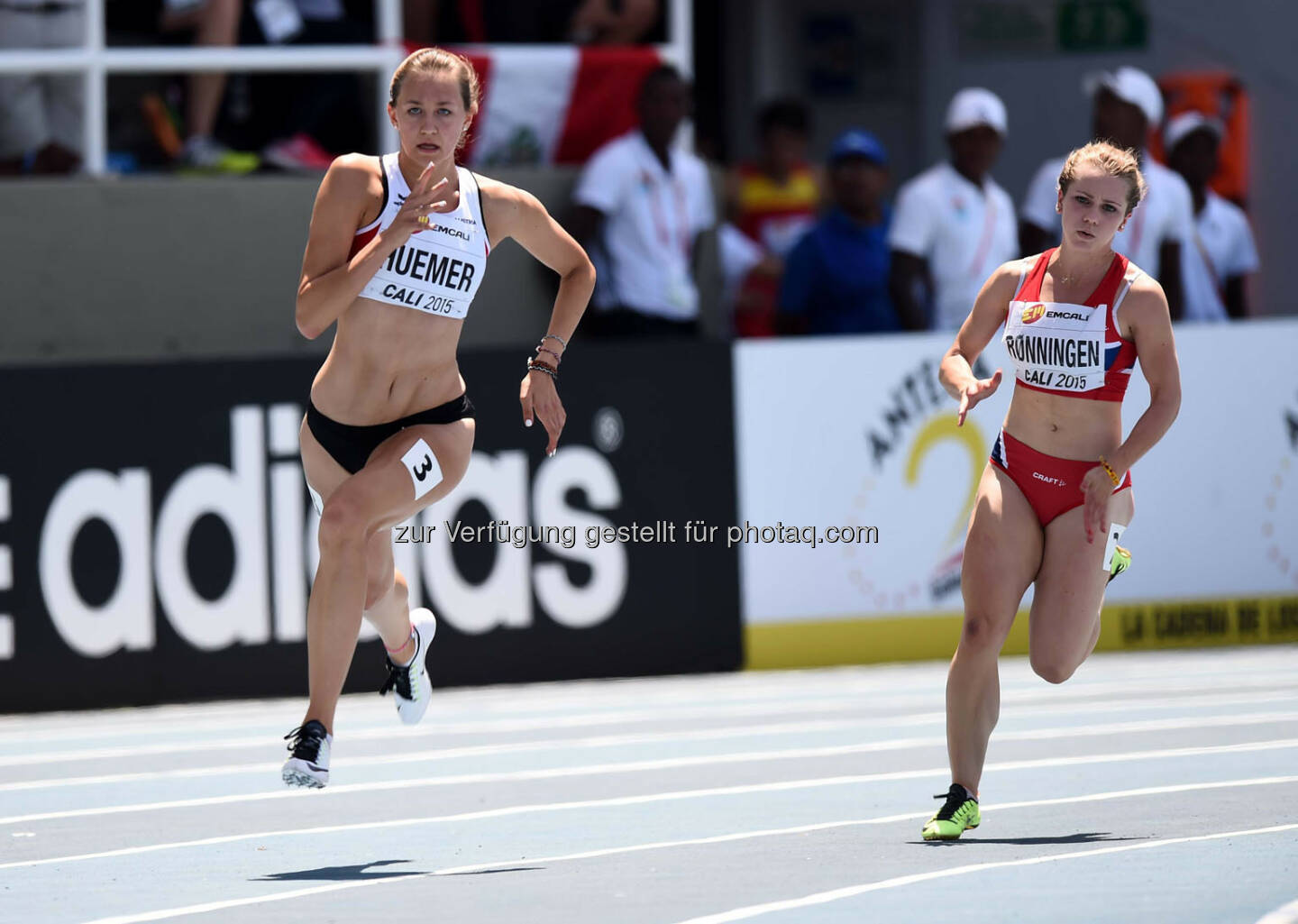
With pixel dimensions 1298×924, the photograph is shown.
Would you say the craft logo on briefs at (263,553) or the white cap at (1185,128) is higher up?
the white cap at (1185,128)

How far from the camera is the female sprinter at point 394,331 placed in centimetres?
668

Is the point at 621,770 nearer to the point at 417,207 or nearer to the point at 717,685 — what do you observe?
the point at 717,685

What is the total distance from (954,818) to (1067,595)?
0.77 m

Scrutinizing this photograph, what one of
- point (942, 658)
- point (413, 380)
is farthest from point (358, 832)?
point (942, 658)

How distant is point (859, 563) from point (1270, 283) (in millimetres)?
6228

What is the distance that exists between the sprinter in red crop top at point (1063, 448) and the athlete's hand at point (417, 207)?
167cm

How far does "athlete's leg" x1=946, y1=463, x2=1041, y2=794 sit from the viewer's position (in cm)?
675

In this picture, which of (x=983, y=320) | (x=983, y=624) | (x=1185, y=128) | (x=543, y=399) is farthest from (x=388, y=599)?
(x=1185, y=128)

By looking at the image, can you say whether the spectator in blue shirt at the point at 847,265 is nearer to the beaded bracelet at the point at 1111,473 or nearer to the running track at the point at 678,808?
the running track at the point at 678,808

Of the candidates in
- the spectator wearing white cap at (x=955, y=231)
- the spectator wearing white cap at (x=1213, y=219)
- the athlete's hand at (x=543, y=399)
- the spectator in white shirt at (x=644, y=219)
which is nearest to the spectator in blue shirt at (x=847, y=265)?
the spectator wearing white cap at (x=955, y=231)

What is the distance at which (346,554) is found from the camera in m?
6.91

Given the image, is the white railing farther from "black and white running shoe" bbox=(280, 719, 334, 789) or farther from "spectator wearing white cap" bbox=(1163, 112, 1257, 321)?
"black and white running shoe" bbox=(280, 719, 334, 789)

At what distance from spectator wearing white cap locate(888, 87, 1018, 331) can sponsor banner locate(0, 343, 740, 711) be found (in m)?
1.18

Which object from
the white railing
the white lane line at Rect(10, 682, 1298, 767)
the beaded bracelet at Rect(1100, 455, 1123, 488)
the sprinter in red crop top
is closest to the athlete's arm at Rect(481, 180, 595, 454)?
the sprinter in red crop top
